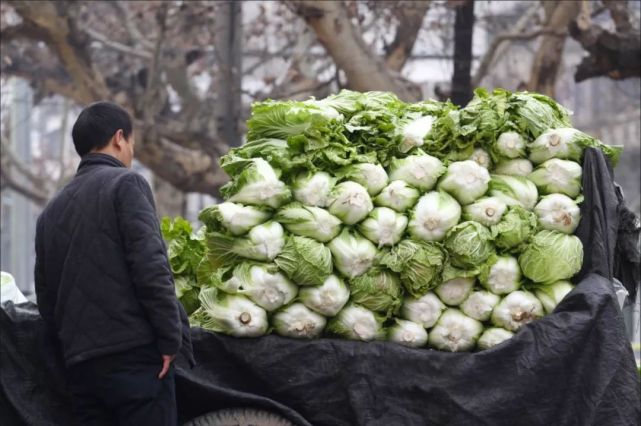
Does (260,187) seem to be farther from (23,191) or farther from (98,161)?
(23,191)

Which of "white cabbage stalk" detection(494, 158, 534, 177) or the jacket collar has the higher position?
the jacket collar

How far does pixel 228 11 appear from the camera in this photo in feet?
51.1

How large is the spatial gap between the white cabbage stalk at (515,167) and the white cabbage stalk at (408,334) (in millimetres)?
932

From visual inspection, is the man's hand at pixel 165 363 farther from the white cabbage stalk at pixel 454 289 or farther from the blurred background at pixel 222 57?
the blurred background at pixel 222 57

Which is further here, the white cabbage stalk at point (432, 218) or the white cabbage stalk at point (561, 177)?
the white cabbage stalk at point (561, 177)

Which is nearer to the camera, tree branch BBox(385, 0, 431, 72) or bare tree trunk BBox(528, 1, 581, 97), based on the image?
bare tree trunk BBox(528, 1, 581, 97)

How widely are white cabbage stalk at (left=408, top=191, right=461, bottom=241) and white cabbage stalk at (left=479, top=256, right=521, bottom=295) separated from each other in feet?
0.90

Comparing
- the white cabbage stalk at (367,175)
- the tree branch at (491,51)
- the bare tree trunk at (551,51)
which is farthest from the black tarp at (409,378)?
the tree branch at (491,51)

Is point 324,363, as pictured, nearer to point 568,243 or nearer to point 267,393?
point 267,393

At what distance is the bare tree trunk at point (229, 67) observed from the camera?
15.4m

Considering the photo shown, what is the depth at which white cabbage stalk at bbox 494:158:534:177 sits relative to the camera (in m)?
5.86

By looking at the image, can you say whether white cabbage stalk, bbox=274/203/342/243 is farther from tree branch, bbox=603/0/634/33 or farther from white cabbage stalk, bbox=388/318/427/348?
tree branch, bbox=603/0/634/33

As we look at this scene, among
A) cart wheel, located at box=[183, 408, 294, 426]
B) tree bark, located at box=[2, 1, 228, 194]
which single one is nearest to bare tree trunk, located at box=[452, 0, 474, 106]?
tree bark, located at box=[2, 1, 228, 194]

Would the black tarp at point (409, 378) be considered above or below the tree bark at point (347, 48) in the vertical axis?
below
